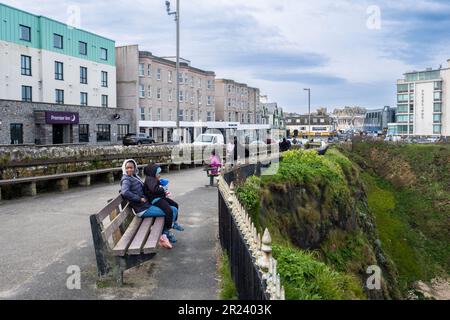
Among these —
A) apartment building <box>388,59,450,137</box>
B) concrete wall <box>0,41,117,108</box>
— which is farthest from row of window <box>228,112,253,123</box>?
apartment building <box>388,59,450,137</box>

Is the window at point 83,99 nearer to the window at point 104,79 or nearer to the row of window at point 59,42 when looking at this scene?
the window at point 104,79

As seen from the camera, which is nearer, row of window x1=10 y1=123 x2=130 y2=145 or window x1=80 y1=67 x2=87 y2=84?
row of window x1=10 y1=123 x2=130 y2=145

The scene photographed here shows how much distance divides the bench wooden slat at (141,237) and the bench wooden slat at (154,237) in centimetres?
7

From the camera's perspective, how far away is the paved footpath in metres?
5.54

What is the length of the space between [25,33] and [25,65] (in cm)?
284

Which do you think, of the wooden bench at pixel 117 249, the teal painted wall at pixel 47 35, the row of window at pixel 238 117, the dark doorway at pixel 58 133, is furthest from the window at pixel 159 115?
the wooden bench at pixel 117 249

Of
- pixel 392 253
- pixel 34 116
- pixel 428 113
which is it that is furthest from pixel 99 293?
pixel 428 113

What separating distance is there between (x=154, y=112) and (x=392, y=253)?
3889cm

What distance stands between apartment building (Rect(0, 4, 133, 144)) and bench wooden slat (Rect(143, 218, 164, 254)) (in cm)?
3041

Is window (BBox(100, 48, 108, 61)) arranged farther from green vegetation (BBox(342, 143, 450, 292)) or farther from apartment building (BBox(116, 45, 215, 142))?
green vegetation (BBox(342, 143, 450, 292))

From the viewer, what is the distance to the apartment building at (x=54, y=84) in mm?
36656

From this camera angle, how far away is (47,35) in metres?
41.6

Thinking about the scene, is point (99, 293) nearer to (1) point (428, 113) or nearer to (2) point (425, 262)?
(2) point (425, 262)

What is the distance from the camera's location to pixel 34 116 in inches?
1449
